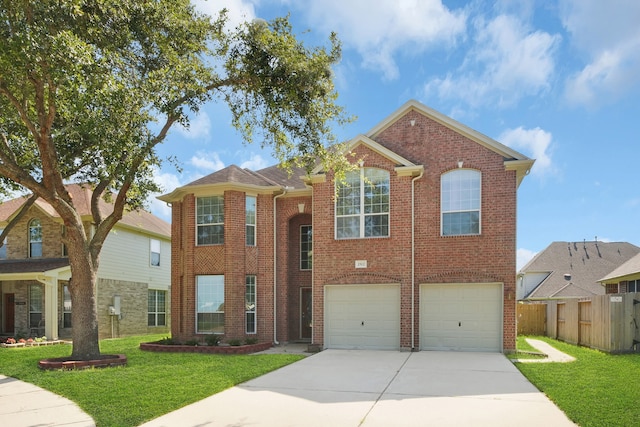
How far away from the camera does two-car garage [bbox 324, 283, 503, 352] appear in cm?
1448

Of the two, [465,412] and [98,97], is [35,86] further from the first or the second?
[465,412]

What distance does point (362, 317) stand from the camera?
50.9 ft

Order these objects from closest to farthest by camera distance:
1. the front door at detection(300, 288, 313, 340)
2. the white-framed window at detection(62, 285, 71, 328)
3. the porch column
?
the front door at detection(300, 288, 313, 340)
the porch column
the white-framed window at detection(62, 285, 71, 328)

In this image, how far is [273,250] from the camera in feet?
56.5

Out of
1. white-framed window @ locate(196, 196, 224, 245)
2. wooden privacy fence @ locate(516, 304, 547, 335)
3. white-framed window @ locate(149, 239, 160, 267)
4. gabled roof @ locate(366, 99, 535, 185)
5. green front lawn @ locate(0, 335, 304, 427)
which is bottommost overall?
wooden privacy fence @ locate(516, 304, 547, 335)

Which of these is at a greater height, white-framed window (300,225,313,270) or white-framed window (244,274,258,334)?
white-framed window (300,225,313,270)

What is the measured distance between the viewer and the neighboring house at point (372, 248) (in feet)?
47.8

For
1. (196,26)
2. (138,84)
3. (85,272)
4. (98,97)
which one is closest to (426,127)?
(196,26)

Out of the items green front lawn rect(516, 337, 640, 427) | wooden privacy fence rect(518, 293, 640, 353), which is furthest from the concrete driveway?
wooden privacy fence rect(518, 293, 640, 353)

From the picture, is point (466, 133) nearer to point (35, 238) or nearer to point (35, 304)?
point (35, 238)

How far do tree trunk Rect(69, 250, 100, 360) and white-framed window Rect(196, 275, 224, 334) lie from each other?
4599 millimetres

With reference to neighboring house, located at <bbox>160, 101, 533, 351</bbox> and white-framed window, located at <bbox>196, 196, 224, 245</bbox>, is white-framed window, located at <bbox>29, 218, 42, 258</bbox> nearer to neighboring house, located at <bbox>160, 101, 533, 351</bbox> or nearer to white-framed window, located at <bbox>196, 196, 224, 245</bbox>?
neighboring house, located at <bbox>160, 101, 533, 351</bbox>

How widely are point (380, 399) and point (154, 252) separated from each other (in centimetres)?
1879

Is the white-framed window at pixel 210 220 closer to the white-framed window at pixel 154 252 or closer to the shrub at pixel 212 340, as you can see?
the shrub at pixel 212 340
